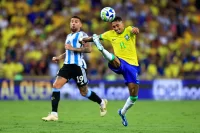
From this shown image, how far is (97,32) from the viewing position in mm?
28438

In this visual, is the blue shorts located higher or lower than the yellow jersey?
lower

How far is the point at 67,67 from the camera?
46.6ft

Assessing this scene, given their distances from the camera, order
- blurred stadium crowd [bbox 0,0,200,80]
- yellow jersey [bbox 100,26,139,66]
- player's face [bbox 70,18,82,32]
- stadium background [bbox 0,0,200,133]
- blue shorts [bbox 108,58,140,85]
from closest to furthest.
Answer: blue shorts [bbox 108,58,140,85]
yellow jersey [bbox 100,26,139,66]
player's face [bbox 70,18,82,32]
stadium background [bbox 0,0,200,133]
blurred stadium crowd [bbox 0,0,200,80]

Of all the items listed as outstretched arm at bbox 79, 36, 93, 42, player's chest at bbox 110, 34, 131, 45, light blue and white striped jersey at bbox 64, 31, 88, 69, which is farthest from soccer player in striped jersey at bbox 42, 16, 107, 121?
player's chest at bbox 110, 34, 131, 45

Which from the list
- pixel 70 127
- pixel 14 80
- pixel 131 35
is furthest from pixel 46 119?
pixel 14 80

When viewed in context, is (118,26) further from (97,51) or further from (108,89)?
(97,51)

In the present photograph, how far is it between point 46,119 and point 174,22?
17111 mm

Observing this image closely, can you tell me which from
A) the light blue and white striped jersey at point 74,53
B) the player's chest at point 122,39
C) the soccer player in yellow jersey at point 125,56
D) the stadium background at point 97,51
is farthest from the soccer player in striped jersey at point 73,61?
the stadium background at point 97,51

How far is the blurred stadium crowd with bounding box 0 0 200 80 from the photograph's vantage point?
26.4 m

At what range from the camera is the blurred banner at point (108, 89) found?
2541 centimetres

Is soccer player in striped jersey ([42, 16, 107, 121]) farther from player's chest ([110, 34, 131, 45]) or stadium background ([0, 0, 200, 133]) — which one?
stadium background ([0, 0, 200, 133])

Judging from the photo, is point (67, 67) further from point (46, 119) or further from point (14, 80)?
point (14, 80)

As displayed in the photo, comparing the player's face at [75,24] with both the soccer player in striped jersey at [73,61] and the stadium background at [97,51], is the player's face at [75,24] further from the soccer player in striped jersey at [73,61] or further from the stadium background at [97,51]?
the stadium background at [97,51]

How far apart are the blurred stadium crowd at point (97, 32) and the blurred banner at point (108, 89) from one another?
1.27 feet
